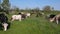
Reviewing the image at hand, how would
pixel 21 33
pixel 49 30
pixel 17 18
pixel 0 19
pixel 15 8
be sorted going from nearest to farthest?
pixel 21 33 → pixel 49 30 → pixel 0 19 → pixel 17 18 → pixel 15 8

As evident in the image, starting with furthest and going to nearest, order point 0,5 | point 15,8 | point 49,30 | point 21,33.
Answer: point 15,8
point 0,5
point 49,30
point 21,33

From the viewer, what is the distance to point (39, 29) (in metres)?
18.3

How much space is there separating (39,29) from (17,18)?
8516 millimetres

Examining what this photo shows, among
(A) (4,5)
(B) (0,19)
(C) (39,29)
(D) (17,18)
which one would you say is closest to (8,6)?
(A) (4,5)

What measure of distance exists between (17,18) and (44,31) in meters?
9.33

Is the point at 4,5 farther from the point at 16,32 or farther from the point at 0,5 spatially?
the point at 16,32

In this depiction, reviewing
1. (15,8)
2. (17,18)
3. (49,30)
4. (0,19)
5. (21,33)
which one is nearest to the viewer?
(21,33)

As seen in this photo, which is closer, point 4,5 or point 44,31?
point 44,31

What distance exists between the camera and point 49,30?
1806 cm

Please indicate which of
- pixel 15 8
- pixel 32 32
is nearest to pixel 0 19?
pixel 32 32

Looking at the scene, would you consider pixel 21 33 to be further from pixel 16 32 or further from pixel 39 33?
pixel 39 33

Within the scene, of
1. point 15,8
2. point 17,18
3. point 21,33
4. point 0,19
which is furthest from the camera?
point 15,8

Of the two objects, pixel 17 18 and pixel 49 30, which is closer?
pixel 49 30

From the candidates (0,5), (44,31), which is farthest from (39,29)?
(0,5)
